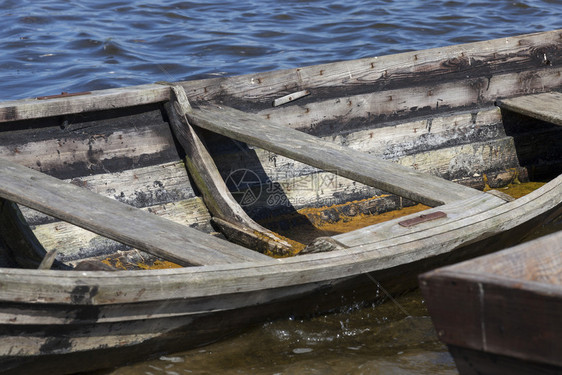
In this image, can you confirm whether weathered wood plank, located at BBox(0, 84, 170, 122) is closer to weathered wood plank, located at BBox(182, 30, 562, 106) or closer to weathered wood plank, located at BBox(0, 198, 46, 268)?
weathered wood plank, located at BBox(182, 30, 562, 106)

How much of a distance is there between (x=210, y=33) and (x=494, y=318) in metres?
9.36

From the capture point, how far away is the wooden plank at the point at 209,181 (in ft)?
13.4

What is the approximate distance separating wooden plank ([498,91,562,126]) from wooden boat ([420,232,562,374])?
9.98 feet

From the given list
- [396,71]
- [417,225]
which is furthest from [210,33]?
[417,225]

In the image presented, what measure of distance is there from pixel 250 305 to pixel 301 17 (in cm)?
933

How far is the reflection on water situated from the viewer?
322 cm

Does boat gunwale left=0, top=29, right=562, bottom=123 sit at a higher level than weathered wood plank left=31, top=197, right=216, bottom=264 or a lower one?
higher

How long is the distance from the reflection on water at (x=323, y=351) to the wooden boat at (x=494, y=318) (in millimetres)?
1180

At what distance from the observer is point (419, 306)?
12.5 ft

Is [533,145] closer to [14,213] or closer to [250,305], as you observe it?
[250,305]

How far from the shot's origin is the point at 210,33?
35.3ft
